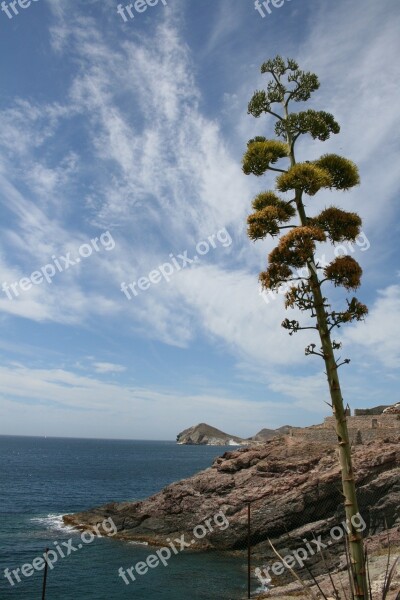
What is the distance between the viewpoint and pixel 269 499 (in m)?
42.4

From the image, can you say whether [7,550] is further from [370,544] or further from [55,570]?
[370,544]

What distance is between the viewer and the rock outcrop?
3769 centimetres

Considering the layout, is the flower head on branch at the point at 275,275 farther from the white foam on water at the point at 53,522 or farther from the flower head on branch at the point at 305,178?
the white foam on water at the point at 53,522

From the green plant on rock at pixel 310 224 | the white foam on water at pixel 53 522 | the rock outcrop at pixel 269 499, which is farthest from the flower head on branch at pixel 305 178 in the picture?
the white foam on water at pixel 53 522

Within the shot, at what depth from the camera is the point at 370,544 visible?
30.8 meters

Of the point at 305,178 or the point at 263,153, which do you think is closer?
the point at 305,178

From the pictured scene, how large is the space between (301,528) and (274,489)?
496cm

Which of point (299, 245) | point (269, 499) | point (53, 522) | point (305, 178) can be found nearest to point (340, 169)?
point (305, 178)

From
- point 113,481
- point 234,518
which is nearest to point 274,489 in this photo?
point 234,518

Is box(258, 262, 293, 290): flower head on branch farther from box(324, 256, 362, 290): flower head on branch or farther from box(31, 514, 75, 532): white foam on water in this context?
box(31, 514, 75, 532): white foam on water

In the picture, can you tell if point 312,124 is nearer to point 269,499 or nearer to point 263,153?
point 263,153

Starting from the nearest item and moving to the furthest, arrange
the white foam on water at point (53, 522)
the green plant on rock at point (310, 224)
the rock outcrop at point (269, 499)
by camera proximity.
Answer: the green plant on rock at point (310, 224), the rock outcrop at point (269, 499), the white foam on water at point (53, 522)

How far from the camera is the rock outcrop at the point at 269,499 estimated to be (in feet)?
124

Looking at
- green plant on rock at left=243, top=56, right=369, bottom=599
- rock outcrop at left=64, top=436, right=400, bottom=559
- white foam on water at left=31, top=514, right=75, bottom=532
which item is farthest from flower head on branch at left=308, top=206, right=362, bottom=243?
white foam on water at left=31, top=514, right=75, bottom=532
